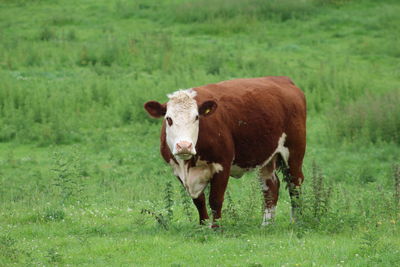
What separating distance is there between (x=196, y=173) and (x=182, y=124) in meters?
0.68

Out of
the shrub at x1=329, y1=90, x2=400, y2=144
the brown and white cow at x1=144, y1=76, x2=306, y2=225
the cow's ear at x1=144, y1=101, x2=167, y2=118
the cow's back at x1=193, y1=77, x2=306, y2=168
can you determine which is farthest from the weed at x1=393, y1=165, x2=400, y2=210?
the shrub at x1=329, y1=90, x2=400, y2=144

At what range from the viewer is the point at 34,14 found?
103 feet

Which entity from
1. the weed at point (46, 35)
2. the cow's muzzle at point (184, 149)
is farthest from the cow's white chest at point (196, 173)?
the weed at point (46, 35)

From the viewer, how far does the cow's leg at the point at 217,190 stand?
9656 millimetres

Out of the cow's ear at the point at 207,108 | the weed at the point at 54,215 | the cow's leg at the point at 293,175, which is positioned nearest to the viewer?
the cow's ear at the point at 207,108

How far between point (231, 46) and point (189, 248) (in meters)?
18.6

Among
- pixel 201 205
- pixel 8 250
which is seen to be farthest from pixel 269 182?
pixel 8 250

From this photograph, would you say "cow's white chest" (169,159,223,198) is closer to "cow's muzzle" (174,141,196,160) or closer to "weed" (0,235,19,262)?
"cow's muzzle" (174,141,196,160)

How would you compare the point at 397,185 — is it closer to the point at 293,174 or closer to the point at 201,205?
the point at 293,174

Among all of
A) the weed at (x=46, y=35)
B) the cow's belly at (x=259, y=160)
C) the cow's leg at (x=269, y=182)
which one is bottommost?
the weed at (x=46, y=35)

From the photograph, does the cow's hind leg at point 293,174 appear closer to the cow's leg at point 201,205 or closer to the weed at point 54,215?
the cow's leg at point 201,205

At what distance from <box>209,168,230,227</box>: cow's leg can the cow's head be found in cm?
60

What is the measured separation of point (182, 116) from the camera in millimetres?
9469

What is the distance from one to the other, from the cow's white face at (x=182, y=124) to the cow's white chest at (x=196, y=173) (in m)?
0.27
